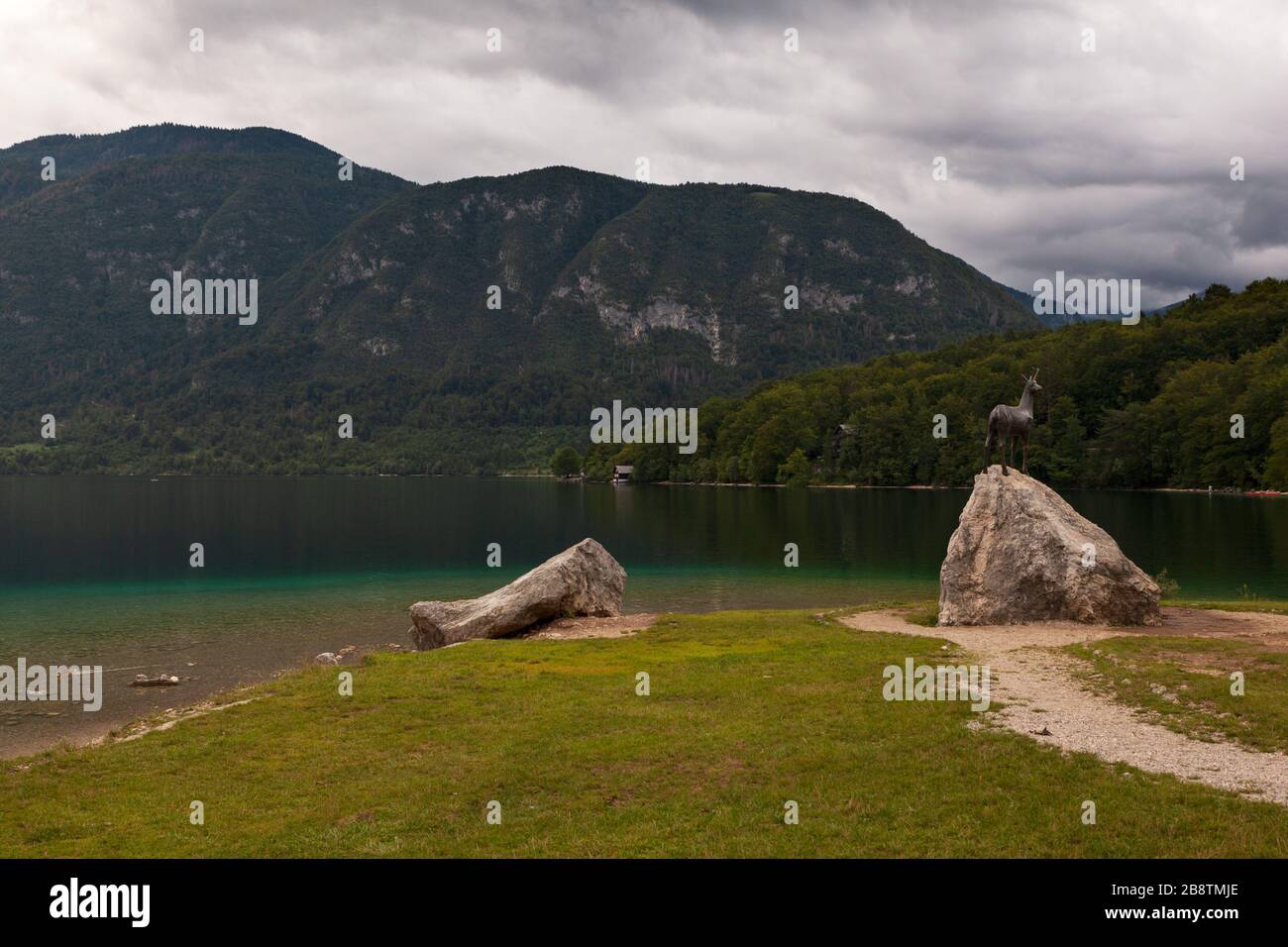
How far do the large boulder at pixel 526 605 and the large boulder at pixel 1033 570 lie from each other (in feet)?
39.6

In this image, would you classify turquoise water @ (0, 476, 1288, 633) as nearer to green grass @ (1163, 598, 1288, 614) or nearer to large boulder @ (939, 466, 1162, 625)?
green grass @ (1163, 598, 1288, 614)

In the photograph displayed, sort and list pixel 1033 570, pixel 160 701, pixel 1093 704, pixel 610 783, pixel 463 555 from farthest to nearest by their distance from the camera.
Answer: pixel 463 555 < pixel 1033 570 < pixel 160 701 < pixel 1093 704 < pixel 610 783

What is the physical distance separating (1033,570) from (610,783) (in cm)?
1847

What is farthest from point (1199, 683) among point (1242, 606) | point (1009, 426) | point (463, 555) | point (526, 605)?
point (463, 555)

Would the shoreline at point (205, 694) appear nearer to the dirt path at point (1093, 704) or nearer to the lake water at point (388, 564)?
the lake water at point (388, 564)

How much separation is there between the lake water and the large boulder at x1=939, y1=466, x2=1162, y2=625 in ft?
47.0

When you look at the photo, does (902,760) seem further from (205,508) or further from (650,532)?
(205,508)

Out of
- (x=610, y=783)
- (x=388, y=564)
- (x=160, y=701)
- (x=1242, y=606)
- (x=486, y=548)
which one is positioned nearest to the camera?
(x=610, y=783)

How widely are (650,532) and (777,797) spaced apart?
69.7 metres

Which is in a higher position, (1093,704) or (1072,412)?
(1072,412)

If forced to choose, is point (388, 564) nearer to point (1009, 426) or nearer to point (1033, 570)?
point (1009, 426)

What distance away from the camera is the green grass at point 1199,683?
49.8 ft

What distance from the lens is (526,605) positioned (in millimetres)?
31469

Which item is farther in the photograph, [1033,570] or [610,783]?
[1033,570]
